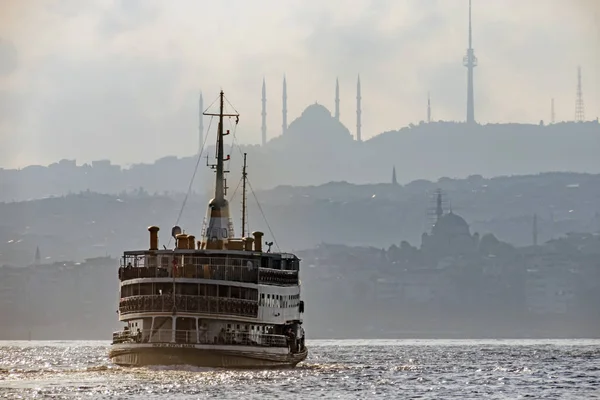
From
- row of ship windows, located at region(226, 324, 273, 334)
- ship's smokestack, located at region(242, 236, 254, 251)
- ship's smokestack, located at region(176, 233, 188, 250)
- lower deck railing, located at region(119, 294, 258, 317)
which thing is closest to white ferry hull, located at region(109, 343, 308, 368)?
row of ship windows, located at region(226, 324, 273, 334)

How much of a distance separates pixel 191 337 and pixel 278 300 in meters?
11.6

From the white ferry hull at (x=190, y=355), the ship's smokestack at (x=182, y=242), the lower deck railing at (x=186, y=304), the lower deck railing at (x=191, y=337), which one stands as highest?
the ship's smokestack at (x=182, y=242)

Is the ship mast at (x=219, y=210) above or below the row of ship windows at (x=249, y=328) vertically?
above

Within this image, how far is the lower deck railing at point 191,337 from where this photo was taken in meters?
134

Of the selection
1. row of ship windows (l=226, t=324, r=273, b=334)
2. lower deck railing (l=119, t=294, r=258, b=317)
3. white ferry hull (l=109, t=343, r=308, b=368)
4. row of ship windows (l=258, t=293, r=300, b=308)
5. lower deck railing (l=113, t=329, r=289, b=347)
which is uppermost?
row of ship windows (l=258, t=293, r=300, b=308)

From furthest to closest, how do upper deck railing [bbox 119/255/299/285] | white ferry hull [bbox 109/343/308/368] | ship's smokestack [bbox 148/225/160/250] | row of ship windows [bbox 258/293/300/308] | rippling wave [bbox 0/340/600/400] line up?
1. ship's smokestack [bbox 148/225/160/250]
2. row of ship windows [bbox 258/293/300/308]
3. upper deck railing [bbox 119/255/299/285]
4. white ferry hull [bbox 109/343/308/368]
5. rippling wave [bbox 0/340/600/400]

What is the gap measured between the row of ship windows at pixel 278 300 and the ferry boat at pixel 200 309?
77mm

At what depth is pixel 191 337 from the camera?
13412cm

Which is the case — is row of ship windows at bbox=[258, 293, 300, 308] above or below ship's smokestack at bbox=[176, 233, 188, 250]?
below

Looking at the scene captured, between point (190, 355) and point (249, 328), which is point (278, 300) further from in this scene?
point (190, 355)

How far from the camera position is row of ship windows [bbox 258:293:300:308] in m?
140

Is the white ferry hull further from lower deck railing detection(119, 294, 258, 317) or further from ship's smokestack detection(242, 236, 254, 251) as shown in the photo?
ship's smokestack detection(242, 236, 254, 251)

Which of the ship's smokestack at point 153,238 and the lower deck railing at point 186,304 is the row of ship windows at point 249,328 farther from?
the ship's smokestack at point 153,238

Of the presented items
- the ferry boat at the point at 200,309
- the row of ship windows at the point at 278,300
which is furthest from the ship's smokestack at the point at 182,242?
the row of ship windows at the point at 278,300
